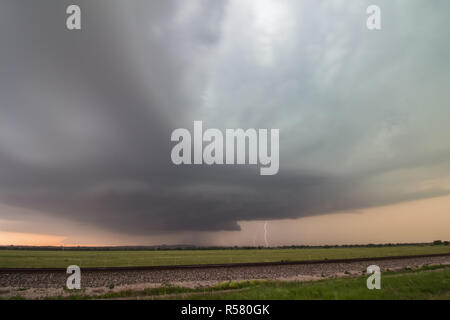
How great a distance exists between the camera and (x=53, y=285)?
1040 inches

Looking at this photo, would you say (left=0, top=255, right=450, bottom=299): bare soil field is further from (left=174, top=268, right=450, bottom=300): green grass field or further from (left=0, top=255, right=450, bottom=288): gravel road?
(left=174, top=268, right=450, bottom=300): green grass field

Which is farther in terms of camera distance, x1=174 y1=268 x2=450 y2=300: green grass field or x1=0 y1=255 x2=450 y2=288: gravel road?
x1=0 y1=255 x2=450 y2=288: gravel road

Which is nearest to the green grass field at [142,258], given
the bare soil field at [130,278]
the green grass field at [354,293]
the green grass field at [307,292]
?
the bare soil field at [130,278]

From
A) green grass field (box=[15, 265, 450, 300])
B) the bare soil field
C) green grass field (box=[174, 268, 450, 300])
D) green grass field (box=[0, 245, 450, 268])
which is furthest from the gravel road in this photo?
green grass field (box=[0, 245, 450, 268])

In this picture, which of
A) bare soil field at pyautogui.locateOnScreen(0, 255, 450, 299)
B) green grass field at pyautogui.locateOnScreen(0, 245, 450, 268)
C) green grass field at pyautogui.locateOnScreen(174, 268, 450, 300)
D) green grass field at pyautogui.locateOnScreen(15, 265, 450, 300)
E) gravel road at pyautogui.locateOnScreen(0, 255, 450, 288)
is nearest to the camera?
green grass field at pyautogui.locateOnScreen(174, 268, 450, 300)

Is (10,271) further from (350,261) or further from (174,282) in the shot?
(350,261)

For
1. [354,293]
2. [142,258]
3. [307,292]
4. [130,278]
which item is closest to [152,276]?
[130,278]

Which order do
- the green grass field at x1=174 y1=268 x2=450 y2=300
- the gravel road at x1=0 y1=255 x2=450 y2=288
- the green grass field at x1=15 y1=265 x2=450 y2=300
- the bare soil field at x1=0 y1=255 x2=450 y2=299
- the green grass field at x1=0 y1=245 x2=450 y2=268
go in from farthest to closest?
the green grass field at x1=0 y1=245 x2=450 y2=268, the gravel road at x1=0 y1=255 x2=450 y2=288, the bare soil field at x1=0 y1=255 x2=450 y2=299, the green grass field at x1=15 y1=265 x2=450 y2=300, the green grass field at x1=174 y1=268 x2=450 y2=300

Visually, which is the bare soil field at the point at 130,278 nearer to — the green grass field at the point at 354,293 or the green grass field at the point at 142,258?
the green grass field at the point at 354,293

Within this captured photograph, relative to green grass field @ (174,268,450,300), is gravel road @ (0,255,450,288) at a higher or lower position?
lower

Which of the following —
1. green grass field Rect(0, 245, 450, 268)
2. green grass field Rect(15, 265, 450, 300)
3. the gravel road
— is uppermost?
green grass field Rect(15, 265, 450, 300)
